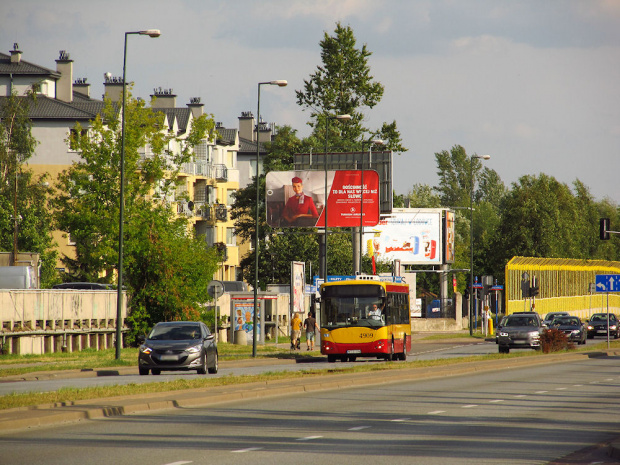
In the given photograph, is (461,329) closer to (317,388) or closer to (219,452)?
(317,388)

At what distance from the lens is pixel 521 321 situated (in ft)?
151

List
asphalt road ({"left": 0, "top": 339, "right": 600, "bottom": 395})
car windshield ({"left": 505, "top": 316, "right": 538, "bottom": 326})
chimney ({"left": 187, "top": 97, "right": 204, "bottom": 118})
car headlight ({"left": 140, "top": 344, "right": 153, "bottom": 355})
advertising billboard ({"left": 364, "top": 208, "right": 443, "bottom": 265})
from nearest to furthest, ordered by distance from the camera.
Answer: asphalt road ({"left": 0, "top": 339, "right": 600, "bottom": 395}) < car headlight ({"left": 140, "top": 344, "right": 153, "bottom": 355}) < car windshield ({"left": 505, "top": 316, "right": 538, "bottom": 326}) < advertising billboard ({"left": 364, "top": 208, "right": 443, "bottom": 265}) < chimney ({"left": 187, "top": 97, "right": 204, "bottom": 118})

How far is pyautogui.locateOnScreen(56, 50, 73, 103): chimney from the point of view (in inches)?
3322

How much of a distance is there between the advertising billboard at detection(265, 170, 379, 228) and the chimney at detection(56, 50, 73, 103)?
3001 centimetres

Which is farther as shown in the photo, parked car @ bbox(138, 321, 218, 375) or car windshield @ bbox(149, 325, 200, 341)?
car windshield @ bbox(149, 325, 200, 341)

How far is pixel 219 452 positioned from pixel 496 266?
9516 centimetres

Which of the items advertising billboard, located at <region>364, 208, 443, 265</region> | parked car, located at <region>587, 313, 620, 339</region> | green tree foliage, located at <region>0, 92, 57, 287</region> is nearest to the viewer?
green tree foliage, located at <region>0, 92, 57, 287</region>

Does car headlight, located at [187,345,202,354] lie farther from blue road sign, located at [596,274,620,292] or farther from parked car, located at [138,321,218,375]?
blue road sign, located at [596,274,620,292]

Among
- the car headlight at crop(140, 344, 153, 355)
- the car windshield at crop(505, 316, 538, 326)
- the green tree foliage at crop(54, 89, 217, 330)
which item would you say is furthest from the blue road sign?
the car headlight at crop(140, 344, 153, 355)

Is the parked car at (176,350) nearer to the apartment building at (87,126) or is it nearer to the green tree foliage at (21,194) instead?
the green tree foliage at (21,194)

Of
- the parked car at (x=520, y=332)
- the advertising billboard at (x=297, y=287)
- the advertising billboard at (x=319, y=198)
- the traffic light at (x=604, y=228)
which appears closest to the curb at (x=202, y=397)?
the parked car at (x=520, y=332)

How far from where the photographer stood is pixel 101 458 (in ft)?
39.5

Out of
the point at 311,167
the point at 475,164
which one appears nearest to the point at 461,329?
the point at 311,167

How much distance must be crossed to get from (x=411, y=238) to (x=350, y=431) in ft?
244
